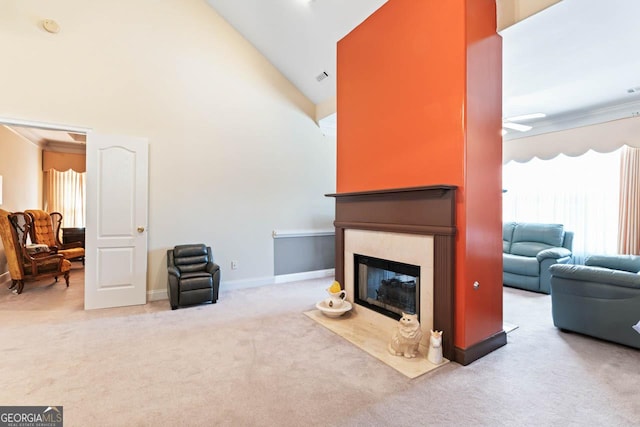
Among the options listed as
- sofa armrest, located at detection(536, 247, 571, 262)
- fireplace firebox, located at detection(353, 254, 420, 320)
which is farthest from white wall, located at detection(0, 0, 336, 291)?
sofa armrest, located at detection(536, 247, 571, 262)

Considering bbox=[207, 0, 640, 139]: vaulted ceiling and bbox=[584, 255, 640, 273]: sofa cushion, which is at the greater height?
bbox=[207, 0, 640, 139]: vaulted ceiling

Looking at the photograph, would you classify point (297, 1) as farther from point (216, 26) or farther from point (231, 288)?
point (231, 288)

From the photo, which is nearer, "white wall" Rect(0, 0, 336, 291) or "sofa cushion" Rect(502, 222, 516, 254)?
"white wall" Rect(0, 0, 336, 291)

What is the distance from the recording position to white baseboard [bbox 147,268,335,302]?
4312 millimetres

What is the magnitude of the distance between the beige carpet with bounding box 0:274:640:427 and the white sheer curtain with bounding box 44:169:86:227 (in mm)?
5166

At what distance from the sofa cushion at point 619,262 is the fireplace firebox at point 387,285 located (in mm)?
2426

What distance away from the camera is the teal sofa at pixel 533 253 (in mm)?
4551

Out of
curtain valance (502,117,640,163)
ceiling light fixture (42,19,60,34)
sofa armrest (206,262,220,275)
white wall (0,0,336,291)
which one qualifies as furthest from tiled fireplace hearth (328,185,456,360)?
curtain valance (502,117,640,163)

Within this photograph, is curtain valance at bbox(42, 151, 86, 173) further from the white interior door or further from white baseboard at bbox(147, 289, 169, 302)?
white baseboard at bbox(147, 289, 169, 302)

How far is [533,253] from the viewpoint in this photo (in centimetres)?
510

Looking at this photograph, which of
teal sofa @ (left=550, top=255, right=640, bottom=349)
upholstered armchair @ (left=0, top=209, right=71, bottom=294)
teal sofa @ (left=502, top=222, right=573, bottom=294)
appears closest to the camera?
teal sofa @ (left=550, top=255, right=640, bottom=349)

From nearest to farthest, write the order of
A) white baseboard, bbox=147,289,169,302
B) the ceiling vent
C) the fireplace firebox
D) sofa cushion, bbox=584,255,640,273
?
1. the fireplace firebox
2. sofa cushion, bbox=584,255,640,273
3. white baseboard, bbox=147,289,169,302
4. the ceiling vent

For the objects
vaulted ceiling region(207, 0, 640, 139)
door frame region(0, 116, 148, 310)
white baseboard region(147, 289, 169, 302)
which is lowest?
white baseboard region(147, 289, 169, 302)

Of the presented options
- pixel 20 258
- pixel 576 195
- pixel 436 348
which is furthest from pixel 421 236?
pixel 20 258
